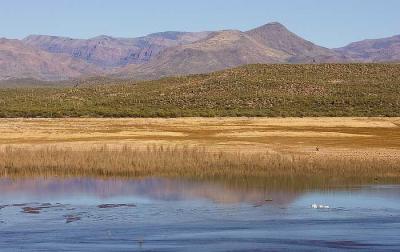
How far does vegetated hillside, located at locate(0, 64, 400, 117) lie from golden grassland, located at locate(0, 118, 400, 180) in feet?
81.5

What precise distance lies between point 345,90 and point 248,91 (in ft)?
41.1

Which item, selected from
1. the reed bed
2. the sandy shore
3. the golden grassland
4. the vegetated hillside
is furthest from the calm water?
the vegetated hillside

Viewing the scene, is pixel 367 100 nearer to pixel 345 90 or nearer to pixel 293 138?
pixel 345 90

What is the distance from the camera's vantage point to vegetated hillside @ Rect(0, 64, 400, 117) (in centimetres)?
8844

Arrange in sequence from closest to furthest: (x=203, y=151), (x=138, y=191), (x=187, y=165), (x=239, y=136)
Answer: (x=138, y=191), (x=187, y=165), (x=203, y=151), (x=239, y=136)

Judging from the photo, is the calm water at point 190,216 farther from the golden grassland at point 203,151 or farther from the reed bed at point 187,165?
the golden grassland at point 203,151

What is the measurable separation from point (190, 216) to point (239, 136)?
96.6ft

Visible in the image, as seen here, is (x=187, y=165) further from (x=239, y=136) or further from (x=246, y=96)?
(x=246, y=96)

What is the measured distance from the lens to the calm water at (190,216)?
20344 millimetres

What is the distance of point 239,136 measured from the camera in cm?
5350

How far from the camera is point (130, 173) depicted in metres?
34.4

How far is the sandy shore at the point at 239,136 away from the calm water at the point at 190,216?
12.2m

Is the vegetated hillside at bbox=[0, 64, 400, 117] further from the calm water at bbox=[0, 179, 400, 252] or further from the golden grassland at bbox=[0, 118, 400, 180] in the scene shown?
the calm water at bbox=[0, 179, 400, 252]

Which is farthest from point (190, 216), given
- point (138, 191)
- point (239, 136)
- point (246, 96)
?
point (246, 96)
